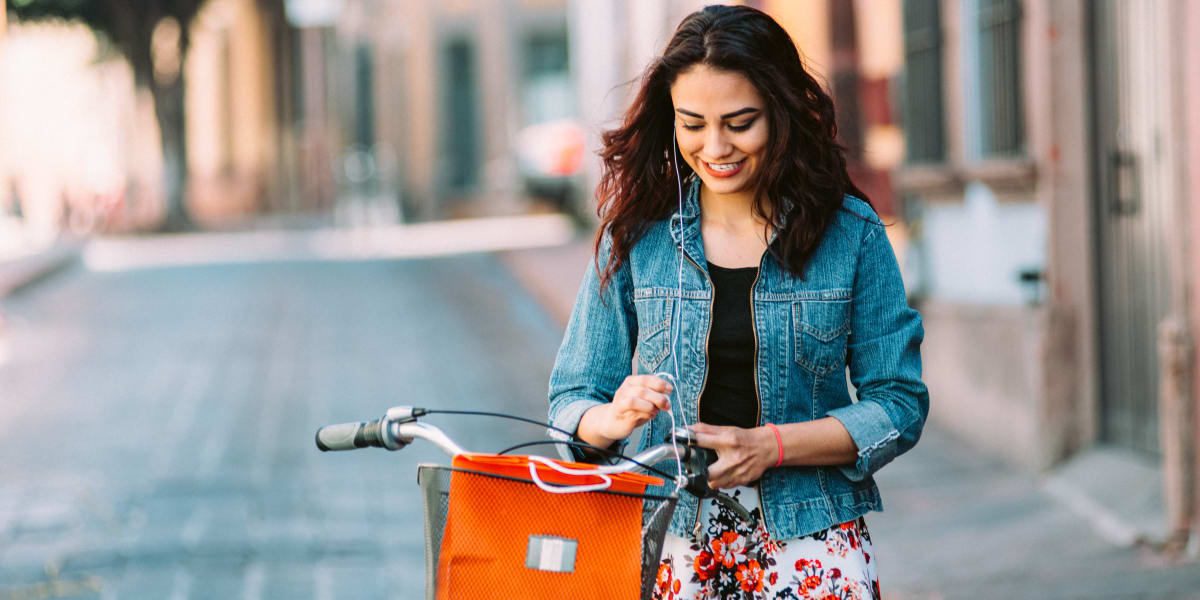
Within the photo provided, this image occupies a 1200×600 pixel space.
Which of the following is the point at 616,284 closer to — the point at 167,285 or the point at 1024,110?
the point at 1024,110

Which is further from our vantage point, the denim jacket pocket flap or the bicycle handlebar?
the denim jacket pocket flap

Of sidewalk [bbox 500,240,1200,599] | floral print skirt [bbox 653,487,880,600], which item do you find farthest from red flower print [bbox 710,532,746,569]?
sidewalk [bbox 500,240,1200,599]

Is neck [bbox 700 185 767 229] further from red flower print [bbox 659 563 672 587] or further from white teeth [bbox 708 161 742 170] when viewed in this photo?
red flower print [bbox 659 563 672 587]

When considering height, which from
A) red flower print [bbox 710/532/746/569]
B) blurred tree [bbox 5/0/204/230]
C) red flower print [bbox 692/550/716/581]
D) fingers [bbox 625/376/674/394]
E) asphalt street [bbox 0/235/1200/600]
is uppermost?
blurred tree [bbox 5/0/204/230]

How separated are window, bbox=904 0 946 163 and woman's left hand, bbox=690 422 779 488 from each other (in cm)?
721

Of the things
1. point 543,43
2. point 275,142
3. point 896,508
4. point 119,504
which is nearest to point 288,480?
point 119,504

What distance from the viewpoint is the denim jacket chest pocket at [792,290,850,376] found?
2668 millimetres

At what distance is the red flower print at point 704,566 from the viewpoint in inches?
107

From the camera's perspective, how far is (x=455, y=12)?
34250 millimetres

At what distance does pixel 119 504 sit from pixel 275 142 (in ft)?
127

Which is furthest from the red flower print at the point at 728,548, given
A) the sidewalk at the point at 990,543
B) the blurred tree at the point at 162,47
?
the blurred tree at the point at 162,47

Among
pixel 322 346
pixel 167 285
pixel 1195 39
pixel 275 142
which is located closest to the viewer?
pixel 1195 39

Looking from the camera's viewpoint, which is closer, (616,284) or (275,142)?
(616,284)

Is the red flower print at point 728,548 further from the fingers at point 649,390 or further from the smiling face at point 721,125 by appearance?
the smiling face at point 721,125
